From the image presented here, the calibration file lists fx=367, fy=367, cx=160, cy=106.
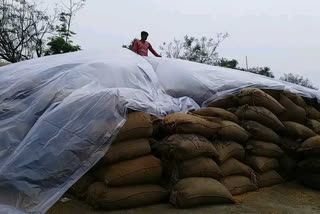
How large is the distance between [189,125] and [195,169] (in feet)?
1.32

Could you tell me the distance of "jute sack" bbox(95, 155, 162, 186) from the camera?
9.40 feet

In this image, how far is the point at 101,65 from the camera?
12.6ft

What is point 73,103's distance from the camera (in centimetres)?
309

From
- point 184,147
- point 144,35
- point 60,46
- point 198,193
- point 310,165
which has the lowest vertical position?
point 60,46

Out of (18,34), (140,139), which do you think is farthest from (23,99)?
(18,34)

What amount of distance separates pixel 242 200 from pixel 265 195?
0.32 m

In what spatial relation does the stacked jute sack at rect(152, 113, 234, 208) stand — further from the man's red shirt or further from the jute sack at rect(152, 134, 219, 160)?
the man's red shirt

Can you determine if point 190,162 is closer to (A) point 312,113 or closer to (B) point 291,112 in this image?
(B) point 291,112

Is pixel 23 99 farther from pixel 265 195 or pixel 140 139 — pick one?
pixel 265 195

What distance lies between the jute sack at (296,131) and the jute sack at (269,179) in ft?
1.60

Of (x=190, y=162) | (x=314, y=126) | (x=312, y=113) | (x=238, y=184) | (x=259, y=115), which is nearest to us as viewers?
(x=190, y=162)

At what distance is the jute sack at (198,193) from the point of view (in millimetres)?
2852

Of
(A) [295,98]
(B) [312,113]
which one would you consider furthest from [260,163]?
(B) [312,113]

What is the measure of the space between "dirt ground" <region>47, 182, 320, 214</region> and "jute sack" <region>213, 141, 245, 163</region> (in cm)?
37
